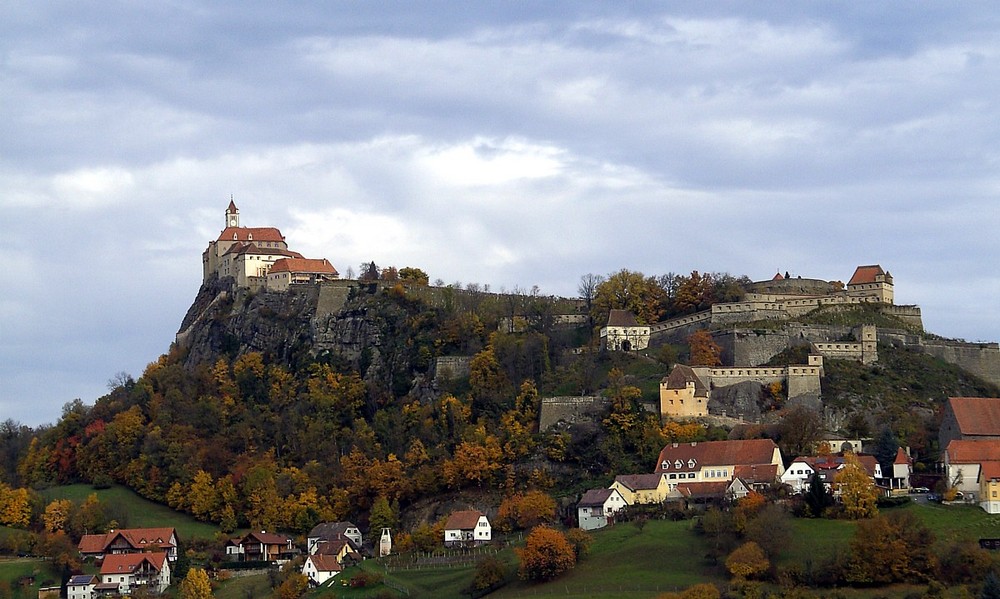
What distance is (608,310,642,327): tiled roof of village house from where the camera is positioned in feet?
394

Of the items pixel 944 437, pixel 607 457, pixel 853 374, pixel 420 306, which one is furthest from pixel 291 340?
pixel 944 437

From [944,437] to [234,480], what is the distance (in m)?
50.4

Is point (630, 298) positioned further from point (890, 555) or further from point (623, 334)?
point (890, 555)

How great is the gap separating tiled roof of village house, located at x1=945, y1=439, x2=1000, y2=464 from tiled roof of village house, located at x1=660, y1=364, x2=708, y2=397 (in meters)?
19.1

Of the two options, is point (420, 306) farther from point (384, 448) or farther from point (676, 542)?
point (676, 542)

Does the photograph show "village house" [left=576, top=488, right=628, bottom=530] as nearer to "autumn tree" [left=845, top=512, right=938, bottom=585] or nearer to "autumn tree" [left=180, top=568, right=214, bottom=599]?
"autumn tree" [left=845, top=512, right=938, bottom=585]

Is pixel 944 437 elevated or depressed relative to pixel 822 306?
depressed

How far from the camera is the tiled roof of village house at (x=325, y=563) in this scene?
95562 millimetres

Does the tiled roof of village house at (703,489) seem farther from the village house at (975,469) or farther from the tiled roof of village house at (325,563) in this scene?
the tiled roof of village house at (325,563)

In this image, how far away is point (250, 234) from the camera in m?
146

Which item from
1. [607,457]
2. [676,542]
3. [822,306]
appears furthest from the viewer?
[822,306]

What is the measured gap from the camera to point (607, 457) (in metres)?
104

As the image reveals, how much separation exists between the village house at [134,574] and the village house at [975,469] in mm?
49337

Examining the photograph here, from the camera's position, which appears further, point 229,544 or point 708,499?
point 229,544
